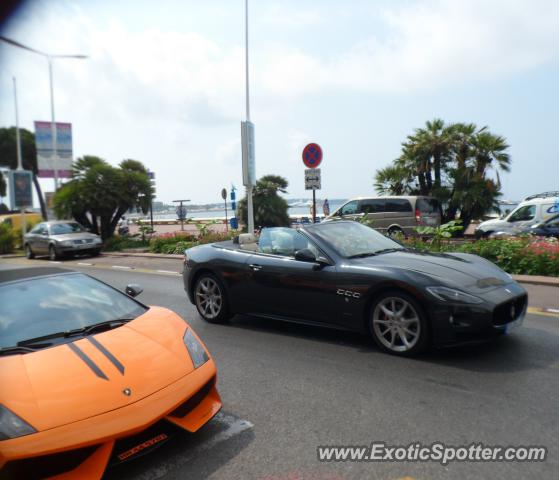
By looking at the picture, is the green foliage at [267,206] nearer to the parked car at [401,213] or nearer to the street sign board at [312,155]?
the parked car at [401,213]

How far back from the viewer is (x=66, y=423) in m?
2.55

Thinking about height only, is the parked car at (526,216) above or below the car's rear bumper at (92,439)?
above

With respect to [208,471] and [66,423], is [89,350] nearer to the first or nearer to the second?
[66,423]

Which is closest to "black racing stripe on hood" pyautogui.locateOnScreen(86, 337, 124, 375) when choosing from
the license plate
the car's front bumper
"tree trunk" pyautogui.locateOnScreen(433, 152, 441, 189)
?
the car's front bumper

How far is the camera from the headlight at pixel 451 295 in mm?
4332

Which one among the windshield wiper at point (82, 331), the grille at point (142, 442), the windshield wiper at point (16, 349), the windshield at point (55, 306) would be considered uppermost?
the windshield at point (55, 306)

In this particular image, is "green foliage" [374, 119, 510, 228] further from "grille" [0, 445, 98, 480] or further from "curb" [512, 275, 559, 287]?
"grille" [0, 445, 98, 480]

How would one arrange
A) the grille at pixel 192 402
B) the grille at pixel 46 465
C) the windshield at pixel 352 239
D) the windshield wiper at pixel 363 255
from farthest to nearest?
the windshield at pixel 352 239 → the windshield wiper at pixel 363 255 → the grille at pixel 192 402 → the grille at pixel 46 465

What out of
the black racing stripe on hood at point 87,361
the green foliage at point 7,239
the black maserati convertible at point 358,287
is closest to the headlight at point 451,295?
the black maserati convertible at point 358,287

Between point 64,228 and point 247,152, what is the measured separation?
27.7ft

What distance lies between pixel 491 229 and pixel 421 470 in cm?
1333

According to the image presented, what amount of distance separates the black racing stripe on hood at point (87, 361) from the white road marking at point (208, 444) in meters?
0.63

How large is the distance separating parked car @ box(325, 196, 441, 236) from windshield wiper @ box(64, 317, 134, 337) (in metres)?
14.6

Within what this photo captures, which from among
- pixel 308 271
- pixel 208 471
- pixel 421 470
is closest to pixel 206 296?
pixel 308 271
